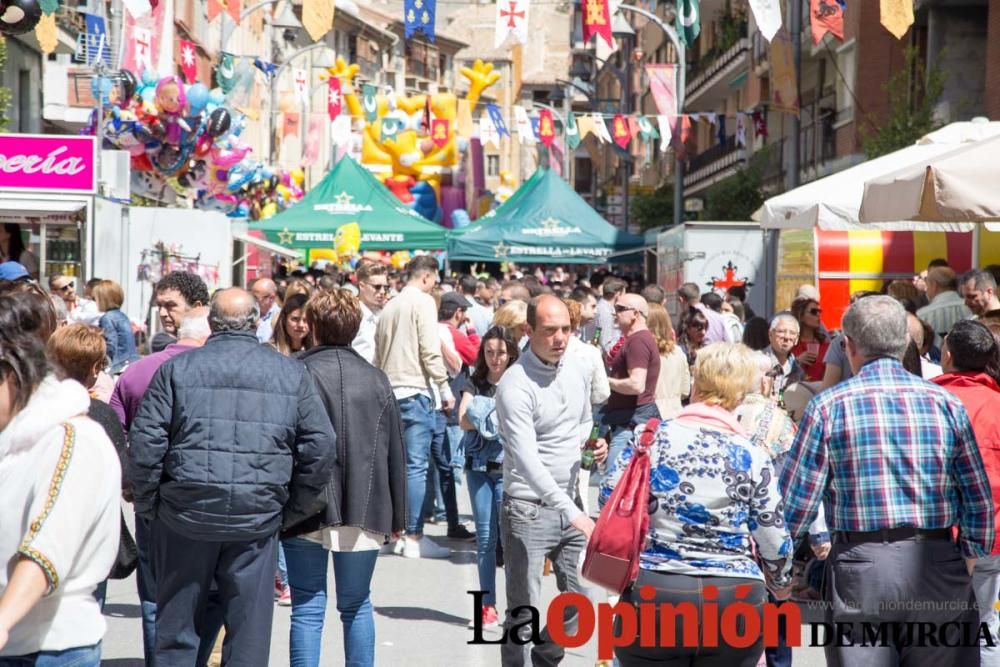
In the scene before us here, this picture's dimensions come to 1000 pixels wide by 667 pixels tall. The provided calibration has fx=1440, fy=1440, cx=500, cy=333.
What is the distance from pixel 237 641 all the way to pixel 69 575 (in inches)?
81.9

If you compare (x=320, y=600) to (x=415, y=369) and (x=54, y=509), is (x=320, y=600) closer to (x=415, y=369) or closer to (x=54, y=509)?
(x=54, y=509)

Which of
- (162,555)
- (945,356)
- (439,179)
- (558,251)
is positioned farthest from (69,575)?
(439,179)

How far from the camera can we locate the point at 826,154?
111ft

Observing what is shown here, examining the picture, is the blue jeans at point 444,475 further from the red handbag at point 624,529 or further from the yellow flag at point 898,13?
the yellow flag at point 898,13

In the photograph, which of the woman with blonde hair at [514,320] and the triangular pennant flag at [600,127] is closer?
the woman with blonde hair at [514,320]

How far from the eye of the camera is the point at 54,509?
11.1 ft

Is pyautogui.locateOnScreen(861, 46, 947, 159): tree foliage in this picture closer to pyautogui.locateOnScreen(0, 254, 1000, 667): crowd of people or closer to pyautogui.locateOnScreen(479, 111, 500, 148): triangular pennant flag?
pyautogui.locateOnScreen(479, 111, 500, 148): triangular pennant flag

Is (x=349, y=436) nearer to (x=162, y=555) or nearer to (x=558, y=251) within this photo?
(x=162, y=555)

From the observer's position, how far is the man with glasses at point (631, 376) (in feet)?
30.6

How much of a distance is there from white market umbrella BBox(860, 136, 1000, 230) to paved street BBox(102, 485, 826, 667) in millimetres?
3075

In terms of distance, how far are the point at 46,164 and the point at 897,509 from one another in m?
11.4

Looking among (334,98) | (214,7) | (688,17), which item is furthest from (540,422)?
(334,98)

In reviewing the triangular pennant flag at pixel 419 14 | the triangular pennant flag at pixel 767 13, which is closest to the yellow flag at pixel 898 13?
the triangular pennant flag at pixel 767 13

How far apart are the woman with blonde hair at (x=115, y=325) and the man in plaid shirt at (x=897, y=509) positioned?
7083 mm
